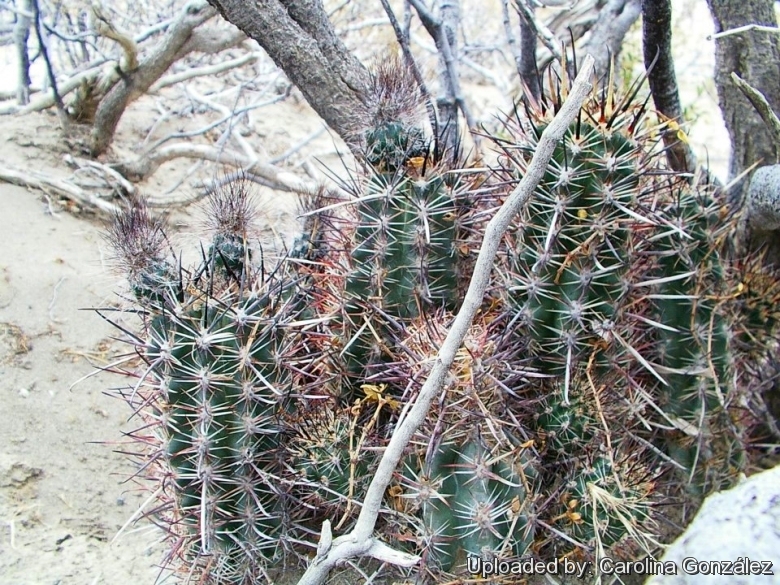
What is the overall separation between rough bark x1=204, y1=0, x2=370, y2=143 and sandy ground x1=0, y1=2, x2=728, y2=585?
40cm

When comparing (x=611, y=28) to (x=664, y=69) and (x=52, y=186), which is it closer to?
(x=664, y=69)

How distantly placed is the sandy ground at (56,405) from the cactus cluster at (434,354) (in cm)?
33

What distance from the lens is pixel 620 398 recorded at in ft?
5.18

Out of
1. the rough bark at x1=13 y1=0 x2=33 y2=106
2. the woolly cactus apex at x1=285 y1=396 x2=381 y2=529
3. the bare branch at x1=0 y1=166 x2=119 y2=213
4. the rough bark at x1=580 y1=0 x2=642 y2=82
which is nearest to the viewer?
the woolly cactus apex at x1=285 y1=396 x2=381 y2=529

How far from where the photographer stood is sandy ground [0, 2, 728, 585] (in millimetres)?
1988

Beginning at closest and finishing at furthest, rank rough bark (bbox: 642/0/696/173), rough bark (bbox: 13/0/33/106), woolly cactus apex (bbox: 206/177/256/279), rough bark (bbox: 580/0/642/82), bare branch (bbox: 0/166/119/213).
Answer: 1. woolly cactus apex (bbox: 206/177/256/279)
2. rough bark (bbox: 642/0/696/173)
3. rough bark (bbox: 580/0/642/82)
4. bare branch (bbox: 0/166/119/213)
5. rough bark (bbox: 13/0/33/106)

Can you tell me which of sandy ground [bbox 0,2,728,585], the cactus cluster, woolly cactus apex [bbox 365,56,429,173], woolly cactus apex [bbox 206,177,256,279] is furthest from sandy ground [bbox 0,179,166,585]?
woolly cactus apex [bbox 365,56,429,173]

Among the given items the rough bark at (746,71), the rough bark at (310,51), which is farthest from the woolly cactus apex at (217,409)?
the rough bark at (746,71)

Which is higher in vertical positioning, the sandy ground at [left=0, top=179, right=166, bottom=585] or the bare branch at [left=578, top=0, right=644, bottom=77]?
the bare branch at [left=578, top=0, right=644, bottom=77]

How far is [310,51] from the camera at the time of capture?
2012 millimetres

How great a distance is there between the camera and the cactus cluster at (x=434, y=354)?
1392mm

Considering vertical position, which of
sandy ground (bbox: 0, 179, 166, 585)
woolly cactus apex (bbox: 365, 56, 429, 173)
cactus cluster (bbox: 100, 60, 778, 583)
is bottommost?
sandy ground (bbox: 0, 179, 166, 585)

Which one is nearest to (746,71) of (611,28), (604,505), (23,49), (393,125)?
(611,28)

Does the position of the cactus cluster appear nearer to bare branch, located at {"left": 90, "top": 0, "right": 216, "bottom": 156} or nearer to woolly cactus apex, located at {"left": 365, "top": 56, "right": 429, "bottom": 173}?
woolly cactus apex, located at {"left": 365, "top": 56, "right": 429, "bottom": 173}
